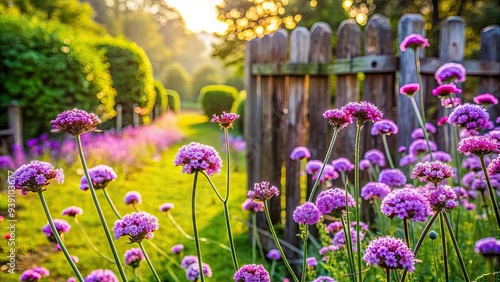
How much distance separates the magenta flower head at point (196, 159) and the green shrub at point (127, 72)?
27.6 feet

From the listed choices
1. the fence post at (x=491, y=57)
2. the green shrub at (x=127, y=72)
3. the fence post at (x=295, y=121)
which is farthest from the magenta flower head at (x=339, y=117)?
the green shrub at (x=127, y=72)

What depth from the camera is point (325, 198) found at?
106 cm

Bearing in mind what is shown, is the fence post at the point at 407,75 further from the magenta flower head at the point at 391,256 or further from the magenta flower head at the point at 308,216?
the magenta flower head at the point at 391,256

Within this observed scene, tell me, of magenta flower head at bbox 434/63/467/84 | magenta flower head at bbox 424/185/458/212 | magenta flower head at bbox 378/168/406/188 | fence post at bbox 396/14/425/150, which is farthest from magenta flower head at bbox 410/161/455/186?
fence post at bbox 396/14/425/150

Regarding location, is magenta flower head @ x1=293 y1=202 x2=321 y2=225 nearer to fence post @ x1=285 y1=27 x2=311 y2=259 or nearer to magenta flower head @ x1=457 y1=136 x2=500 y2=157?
magenta flower head @ x1=457 y1=136 x2=500 y2=157

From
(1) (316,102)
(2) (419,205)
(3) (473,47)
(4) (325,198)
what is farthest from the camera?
(3) (473,47)

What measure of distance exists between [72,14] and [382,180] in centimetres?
1270

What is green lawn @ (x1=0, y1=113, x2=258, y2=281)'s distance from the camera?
9.41 feet

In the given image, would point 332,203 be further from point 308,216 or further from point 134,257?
point 134,257

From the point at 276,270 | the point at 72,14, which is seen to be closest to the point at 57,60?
the point at 276,270

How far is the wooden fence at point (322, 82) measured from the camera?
2.55m

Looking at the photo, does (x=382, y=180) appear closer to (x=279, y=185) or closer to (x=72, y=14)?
(x=279, y=185)

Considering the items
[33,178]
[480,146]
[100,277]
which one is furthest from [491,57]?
[33,178]

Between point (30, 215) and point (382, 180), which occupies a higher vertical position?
point (382, 180)
